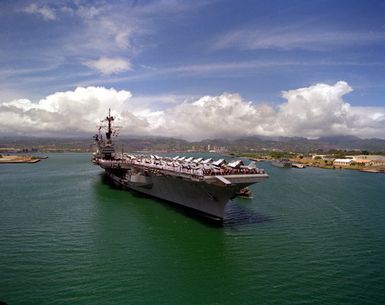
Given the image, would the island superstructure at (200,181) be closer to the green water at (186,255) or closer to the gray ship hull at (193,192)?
the gray ship hull at (193,192)

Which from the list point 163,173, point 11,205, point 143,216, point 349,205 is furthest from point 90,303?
point 349,205

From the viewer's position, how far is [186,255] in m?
23.6

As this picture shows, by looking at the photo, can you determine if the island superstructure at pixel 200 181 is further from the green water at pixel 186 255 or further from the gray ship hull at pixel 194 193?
the green water at pixel 186 255

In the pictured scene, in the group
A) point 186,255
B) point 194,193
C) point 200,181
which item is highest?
point 200,181

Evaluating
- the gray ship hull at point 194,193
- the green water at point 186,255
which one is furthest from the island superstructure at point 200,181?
the green water at point 186,255

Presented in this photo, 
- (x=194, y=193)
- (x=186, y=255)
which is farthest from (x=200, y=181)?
(x=186, y=255)

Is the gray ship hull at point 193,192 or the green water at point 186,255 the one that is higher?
the gray ship hull at point 193,192

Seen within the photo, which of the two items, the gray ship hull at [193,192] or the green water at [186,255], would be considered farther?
the gray ship hull at [193,192]

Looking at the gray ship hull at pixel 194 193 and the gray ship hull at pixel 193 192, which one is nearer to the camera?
the gray ship hull at pixel 193 192

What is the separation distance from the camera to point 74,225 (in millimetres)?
31031

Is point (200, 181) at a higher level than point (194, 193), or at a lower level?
higher

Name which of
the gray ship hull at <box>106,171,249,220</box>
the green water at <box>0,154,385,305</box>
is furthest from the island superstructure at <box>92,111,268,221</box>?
the green water at <box>0,154,385,305</box>

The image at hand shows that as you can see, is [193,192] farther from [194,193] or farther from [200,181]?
[200,181]

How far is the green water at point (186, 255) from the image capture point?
1773cm
